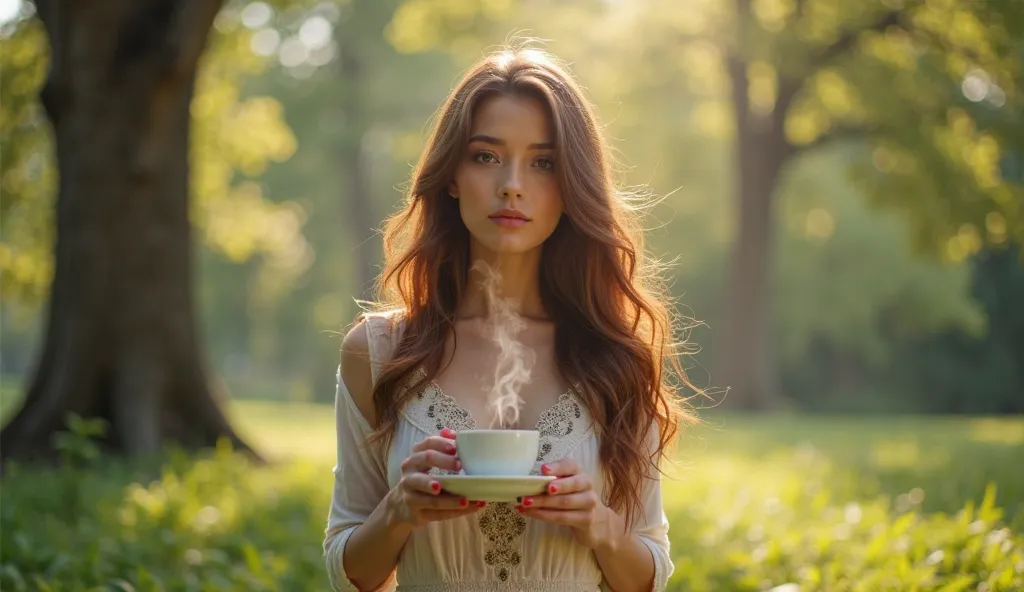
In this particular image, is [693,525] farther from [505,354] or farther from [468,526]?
[468,526]

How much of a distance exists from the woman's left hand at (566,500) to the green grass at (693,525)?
0.78 metres

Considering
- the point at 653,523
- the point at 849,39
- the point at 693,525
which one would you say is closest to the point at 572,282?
the point at 653,523

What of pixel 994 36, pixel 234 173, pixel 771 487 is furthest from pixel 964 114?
pixel 234 173

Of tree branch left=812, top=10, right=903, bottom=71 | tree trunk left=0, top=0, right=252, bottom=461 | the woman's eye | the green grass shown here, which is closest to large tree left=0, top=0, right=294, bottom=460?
tree trunk left=0, top=0, right=252, bottom=461

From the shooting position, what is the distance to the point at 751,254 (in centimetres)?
2075

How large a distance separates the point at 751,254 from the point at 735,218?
74cm

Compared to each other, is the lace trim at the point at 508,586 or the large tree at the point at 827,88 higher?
the large tree at the point at 827,88

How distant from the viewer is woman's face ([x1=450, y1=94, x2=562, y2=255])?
2951mm

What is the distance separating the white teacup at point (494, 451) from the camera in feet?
8.15

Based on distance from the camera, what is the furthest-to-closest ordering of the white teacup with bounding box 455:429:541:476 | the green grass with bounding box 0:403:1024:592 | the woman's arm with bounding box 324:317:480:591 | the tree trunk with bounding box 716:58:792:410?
the tree trunk with bounding box 716:58:792:410
the green grass with bounding box 0:403:1024:592
the woman's arm with bounding box 324:317:480:591
the white teacup with bounding box 455:429:541:476

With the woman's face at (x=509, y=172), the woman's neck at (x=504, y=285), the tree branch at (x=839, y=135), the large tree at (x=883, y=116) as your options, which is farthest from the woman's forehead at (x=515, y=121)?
the tree branch at (x=839, y=135)

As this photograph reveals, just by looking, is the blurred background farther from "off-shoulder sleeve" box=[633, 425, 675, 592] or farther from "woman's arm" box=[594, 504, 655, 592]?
"woman's arm" box=[594, 504, 655, 592]

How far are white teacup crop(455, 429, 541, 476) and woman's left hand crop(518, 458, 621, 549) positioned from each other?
0.07 meters

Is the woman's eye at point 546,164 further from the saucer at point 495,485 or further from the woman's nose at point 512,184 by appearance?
the saucer at point 495,485
